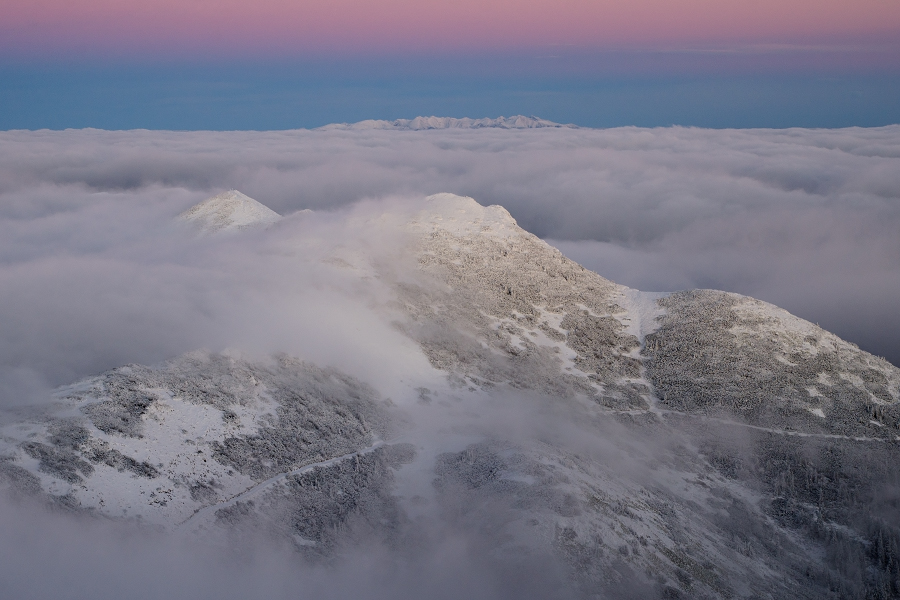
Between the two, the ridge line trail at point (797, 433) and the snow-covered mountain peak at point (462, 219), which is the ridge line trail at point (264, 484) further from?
the snow-covered mountain peak at point (462, 219)

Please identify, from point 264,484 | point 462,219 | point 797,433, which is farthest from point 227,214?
point 797,433

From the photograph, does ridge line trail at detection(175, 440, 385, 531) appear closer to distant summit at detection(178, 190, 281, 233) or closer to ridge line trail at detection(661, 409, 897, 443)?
ridge line trail at detection(661, 409, 897, 443)

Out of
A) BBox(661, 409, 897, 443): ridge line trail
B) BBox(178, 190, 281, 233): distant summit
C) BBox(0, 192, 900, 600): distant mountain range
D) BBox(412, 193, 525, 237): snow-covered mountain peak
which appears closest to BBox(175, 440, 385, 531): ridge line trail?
BBox(0, 192, 900, 600): distant mountain range

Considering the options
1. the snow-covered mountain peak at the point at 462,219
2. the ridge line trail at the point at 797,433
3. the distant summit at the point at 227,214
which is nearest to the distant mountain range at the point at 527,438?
the ridge line trail at the point at 797,433

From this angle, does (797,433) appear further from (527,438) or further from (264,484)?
(264,484)

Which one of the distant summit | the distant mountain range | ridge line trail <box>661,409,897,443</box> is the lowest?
ridge line trail <box>661,409,897,443</box>

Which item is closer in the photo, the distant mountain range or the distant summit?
the distant mountain range
